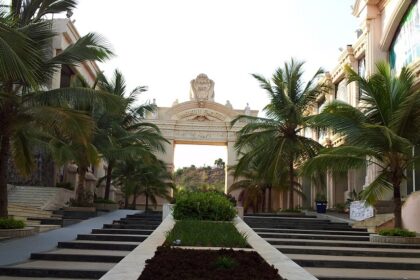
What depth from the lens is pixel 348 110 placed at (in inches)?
604

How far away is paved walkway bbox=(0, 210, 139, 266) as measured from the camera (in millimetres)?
11023

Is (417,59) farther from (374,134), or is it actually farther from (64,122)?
(64,122)

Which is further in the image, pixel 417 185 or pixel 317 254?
pixel 417 185

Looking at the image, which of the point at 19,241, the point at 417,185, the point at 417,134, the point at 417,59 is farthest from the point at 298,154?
the point at 19,241

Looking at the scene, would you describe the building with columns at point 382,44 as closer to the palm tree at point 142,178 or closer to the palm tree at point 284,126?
the palm tree at point 284,126

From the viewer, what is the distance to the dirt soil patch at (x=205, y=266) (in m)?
6.23

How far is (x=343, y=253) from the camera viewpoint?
12.1m

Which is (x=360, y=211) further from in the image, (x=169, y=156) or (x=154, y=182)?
(x=169, y=156)

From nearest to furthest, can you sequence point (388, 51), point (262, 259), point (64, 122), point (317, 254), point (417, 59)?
1. point (262, 259)
2. point (317, 254)
3. point (64, 122)
4. point (417, 59)
5. point (388, 51)

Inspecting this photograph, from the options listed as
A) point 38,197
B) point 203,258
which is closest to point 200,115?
point 38,197

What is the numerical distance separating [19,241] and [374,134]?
34.0 feet

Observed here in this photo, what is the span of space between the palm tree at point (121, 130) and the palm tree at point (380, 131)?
33.3 ft

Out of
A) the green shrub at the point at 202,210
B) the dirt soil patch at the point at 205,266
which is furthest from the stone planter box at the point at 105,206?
the dirt soil patch at the point at 205,266

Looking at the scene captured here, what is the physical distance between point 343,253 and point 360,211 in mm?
8007
